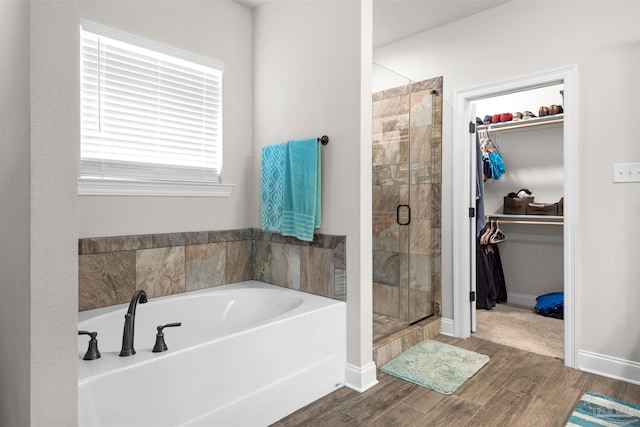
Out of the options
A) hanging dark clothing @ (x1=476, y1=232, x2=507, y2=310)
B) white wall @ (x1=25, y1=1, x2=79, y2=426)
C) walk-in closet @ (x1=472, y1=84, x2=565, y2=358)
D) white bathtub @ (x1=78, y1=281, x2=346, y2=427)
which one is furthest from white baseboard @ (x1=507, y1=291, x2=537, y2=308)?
white wall @ (x1=25, y1=1, x2=79, y2=426)

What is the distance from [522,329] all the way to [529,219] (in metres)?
1.19

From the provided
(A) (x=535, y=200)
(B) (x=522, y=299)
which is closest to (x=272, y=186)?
(A) (x=535, y=200)

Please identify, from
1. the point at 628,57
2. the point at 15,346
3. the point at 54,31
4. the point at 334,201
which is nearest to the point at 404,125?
the point at 334,201

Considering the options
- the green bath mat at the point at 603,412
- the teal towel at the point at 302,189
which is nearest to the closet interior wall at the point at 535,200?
the green bath mat at the point at 603,412

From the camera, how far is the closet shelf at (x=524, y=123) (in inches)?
144

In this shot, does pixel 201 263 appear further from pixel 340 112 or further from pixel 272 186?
pixel 340 112

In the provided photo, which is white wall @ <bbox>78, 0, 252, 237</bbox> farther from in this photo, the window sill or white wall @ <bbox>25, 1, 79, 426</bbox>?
white wall @ <bbox>25, 1, 79, 426</bbox>

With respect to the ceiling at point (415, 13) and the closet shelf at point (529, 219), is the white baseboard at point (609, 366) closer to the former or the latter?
the closet shelf at point (529, 219)

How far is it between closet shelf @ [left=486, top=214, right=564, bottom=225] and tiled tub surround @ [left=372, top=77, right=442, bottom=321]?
1.31m

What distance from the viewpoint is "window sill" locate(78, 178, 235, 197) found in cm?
221

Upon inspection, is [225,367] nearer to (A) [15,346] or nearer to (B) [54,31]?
(A) [15,346]

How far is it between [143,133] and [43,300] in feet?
5.55

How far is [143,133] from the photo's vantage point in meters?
2.46

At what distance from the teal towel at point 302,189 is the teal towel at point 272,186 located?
0.19 feet
